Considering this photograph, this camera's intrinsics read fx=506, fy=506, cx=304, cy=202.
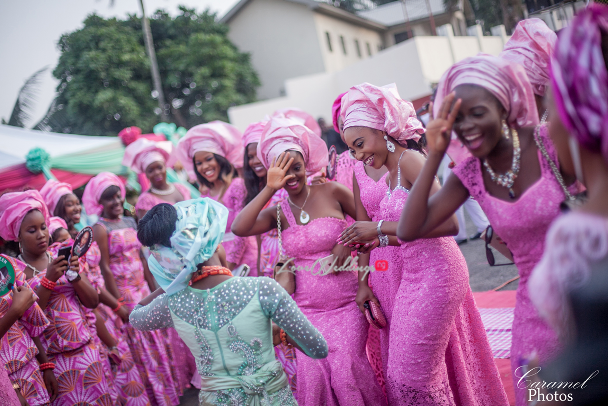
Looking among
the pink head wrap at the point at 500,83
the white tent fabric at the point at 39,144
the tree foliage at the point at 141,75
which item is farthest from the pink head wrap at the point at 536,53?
the tree foliage at the point at 141,75

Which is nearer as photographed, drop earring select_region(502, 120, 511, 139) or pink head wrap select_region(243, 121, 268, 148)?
drop earring select_region(502, 120, 511, 139)

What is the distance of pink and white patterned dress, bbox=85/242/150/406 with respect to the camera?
4680 mm

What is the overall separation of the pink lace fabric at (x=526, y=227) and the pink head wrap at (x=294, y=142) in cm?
153

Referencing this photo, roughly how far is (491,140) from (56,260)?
3236mm

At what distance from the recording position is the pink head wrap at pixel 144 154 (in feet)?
19.6

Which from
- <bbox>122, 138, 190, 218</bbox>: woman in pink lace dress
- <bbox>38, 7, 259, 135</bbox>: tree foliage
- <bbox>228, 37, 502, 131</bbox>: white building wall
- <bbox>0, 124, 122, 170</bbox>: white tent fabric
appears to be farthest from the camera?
<bbox>38, 7, 259, 135</bbox>: tree foliage

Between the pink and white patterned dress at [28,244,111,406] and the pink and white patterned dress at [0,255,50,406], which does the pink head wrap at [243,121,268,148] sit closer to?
the pink and white patterned dress at [28,244,111,406]

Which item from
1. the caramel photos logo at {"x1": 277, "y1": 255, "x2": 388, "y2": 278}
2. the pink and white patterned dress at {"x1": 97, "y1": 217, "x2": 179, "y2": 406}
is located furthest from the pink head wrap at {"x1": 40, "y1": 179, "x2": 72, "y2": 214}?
the caramel photos logo at {"x1": 277, "y1": 255, "x2": 388, "y2": 278}

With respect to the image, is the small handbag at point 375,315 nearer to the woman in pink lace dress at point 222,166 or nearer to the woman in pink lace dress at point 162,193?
the woman in pink lace dress at point 222,166

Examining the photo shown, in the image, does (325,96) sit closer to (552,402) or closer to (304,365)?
(304,365)

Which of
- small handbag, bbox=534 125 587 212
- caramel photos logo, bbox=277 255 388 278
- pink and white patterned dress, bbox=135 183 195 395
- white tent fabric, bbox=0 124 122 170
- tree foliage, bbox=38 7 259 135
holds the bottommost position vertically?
pink and white patterned dress, bbox=135 183 195 395

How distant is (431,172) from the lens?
212 cm

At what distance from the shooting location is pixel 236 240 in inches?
189

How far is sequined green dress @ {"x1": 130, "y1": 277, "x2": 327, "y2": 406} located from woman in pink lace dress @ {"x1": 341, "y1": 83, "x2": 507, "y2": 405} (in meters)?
0.67
